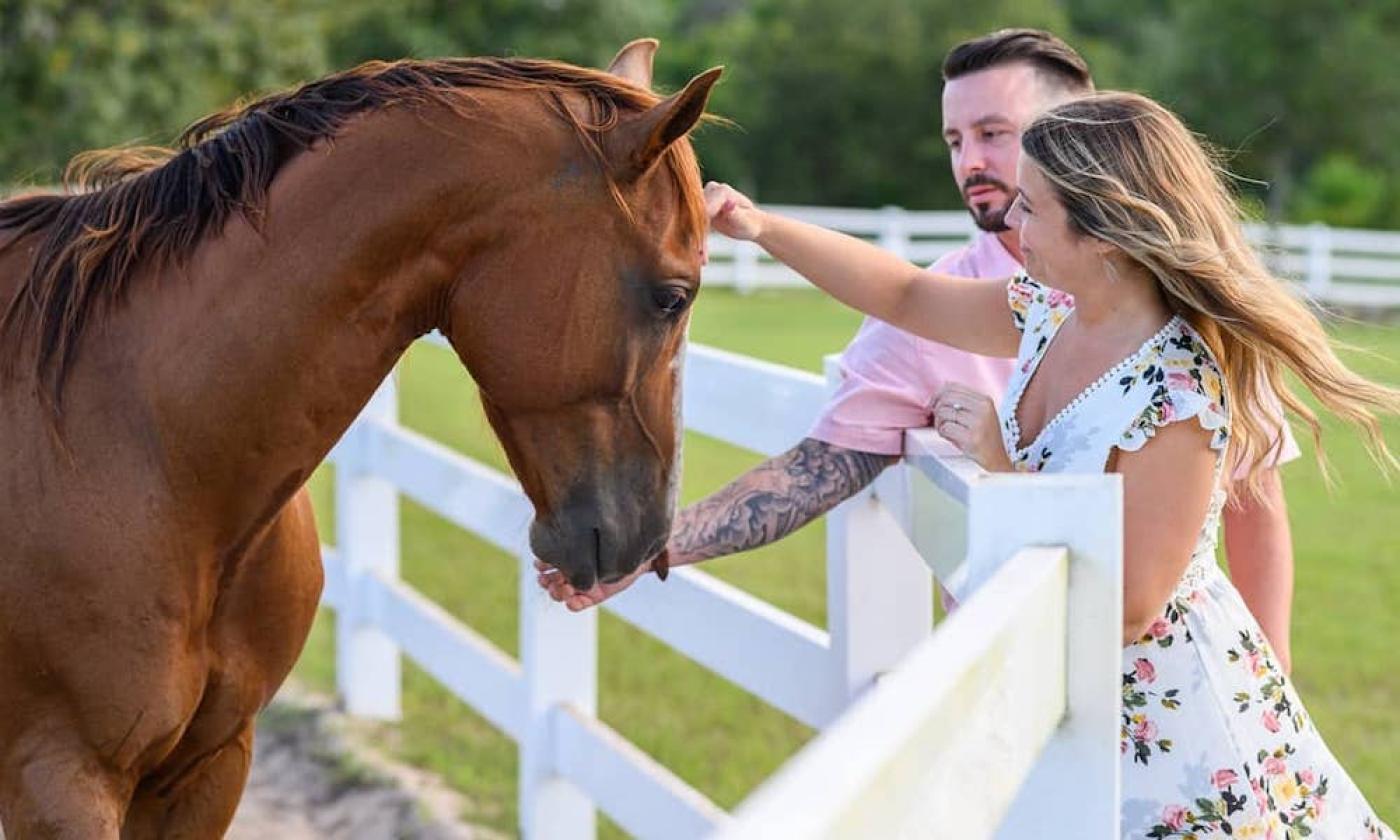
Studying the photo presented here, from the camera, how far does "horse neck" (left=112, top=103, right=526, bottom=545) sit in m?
2.39

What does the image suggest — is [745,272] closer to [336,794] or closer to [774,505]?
[336,794]

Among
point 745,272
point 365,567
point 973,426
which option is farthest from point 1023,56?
point 745,272

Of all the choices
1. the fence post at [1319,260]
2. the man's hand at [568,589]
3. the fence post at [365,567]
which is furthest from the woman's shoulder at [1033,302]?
the fence post at [1319,260]

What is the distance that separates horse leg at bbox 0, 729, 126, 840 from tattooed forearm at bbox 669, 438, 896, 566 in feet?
3.36

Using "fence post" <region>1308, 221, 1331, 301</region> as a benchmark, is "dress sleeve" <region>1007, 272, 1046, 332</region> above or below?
above

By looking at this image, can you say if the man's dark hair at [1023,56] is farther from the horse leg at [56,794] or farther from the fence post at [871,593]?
the horse leg at [56,794]

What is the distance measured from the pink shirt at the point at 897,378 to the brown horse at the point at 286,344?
67 cm

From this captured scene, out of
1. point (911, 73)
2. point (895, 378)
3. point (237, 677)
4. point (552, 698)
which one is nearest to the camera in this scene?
point (237, 677)

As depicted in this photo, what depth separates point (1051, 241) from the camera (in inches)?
93.7

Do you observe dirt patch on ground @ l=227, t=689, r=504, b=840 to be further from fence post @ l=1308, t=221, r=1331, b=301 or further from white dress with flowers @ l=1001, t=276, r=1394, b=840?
fence post @ l=1308, t=221, r=1331, b=301

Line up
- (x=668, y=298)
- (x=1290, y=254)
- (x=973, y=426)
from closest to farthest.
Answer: (x=668, y=298), (x=973, y=426), (x=1290, y=254)

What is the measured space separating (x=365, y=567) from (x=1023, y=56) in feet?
12.4

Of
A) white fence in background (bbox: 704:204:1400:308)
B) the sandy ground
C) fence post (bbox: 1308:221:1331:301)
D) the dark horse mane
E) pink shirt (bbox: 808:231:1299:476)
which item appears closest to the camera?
the dark horse mane

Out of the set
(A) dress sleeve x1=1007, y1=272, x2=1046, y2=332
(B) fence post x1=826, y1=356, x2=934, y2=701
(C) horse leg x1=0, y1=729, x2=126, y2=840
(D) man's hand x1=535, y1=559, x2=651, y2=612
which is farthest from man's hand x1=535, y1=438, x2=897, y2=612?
(C) horse leg x1=0, y1=729, x2=126, y2=840
